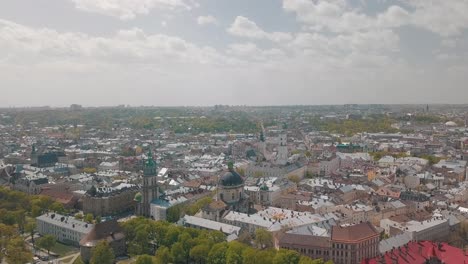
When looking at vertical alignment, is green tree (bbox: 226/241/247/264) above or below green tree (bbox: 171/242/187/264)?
above

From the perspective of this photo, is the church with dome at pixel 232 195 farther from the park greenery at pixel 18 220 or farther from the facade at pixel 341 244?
the park greenery at pixel 18 220

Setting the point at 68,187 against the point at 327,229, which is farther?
the point at 68,187

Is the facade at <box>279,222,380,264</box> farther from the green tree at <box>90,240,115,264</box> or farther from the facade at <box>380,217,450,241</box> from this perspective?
→ the green tree at <box>90,240,115,264</box>

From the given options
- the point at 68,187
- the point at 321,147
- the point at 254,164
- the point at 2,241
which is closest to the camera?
the point at 2,241

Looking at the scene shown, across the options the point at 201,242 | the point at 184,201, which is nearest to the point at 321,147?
the point at 184,201

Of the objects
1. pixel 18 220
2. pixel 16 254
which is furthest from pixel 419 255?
pixel 18 220

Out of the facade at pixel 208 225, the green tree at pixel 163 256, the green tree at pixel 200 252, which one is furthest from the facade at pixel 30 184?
the green tree at pixel 200 252

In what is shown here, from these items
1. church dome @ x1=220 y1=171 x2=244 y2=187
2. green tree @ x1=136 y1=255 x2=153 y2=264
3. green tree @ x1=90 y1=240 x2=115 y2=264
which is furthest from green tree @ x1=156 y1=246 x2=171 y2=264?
church dome @ x1=220 y1=171 x2=244 y2=187

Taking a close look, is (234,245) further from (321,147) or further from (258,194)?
(321,147)
